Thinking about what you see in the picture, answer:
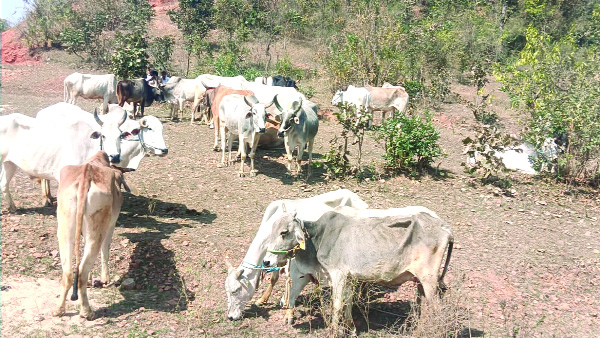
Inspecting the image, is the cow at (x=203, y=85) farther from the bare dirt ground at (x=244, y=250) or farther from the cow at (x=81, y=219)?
the cow at (x=81, y=219)

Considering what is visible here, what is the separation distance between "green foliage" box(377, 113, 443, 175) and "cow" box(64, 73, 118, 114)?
30.2 feet

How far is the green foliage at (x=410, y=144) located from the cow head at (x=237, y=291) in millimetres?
5844

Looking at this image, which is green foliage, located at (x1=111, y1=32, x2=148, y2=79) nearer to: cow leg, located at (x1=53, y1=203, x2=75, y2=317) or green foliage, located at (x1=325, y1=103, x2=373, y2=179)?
green foliage, located at (x1=325, y1=103, x2=373, y2=179)

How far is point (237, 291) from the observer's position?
5.53 m

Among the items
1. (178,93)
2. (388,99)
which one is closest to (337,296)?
(388,99)

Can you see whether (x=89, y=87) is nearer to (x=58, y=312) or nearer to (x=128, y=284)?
(x=128, y=284)

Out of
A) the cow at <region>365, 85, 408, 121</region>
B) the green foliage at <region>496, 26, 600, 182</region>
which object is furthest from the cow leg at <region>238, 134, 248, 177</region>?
the cow at <region>365, 85, 408, 121</region>

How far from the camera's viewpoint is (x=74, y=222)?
5.24 meters

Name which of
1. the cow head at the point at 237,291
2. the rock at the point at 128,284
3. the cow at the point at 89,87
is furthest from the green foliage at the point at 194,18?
the cow head at the point at 237,291

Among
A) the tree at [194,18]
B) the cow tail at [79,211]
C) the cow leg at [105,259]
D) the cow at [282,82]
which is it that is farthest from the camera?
the tree at [194,18]

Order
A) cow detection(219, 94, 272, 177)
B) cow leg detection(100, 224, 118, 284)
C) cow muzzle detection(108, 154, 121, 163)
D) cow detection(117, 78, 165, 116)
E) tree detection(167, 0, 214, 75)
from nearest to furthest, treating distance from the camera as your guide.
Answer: cow leg detection(100, 224, 118, 284) < cow muzzle detection(108, 154, 121, 163) < cow detection(219, 94, 272, 177) < cow detection(117, 78, 165, 116) < tree detection(167, 0, 214, 75)

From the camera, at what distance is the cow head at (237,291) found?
5484 millimetres

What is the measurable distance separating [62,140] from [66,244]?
2593 mm

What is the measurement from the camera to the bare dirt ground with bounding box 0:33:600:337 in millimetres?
5484
